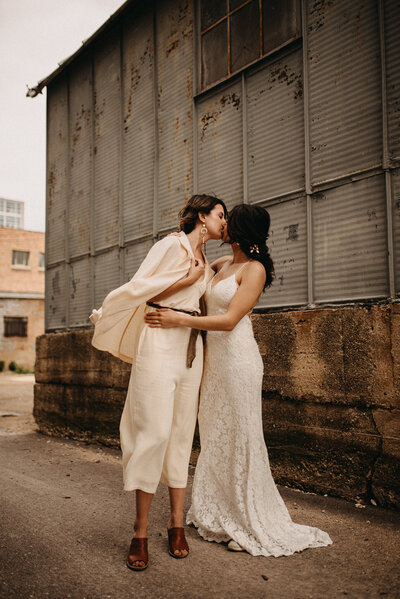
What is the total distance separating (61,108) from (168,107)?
3.18 m

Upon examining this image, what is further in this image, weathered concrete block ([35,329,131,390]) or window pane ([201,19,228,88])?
weathered concrete block ([35,329,131,390])

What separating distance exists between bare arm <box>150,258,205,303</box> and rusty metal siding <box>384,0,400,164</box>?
6.94ft

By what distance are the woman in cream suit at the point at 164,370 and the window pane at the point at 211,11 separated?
3726 mm

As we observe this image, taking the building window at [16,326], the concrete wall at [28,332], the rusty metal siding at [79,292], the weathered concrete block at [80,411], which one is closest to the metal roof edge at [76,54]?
the rusty metal siding at [79,292]

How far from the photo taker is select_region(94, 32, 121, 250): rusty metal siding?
775 cm

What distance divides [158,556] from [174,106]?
5346 millimetres

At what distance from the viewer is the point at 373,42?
14.8 feet

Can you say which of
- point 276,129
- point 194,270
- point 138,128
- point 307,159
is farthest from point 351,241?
point 138,128

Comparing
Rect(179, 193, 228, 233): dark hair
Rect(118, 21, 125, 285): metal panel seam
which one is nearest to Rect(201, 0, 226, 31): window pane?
Rect(118, 21, 125, 285): metal panel seam

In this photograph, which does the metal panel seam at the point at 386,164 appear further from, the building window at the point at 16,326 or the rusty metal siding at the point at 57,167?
the building window at the point at 16,326

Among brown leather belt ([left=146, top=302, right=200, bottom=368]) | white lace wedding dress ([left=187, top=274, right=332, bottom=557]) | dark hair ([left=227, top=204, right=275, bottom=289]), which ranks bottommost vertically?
white lace wedding dress ([left=187, top=274, right=332, bottom=557])

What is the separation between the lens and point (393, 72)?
14.2 ft

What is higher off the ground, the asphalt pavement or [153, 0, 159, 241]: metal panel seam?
[153, 0, 159, 241]: metal panel seam

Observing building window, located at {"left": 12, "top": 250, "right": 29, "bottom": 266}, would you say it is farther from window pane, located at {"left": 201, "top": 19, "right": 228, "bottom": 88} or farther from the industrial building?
window pane, located at {"left": 201, "top": 19, "right": 228, "bottom": 88}
